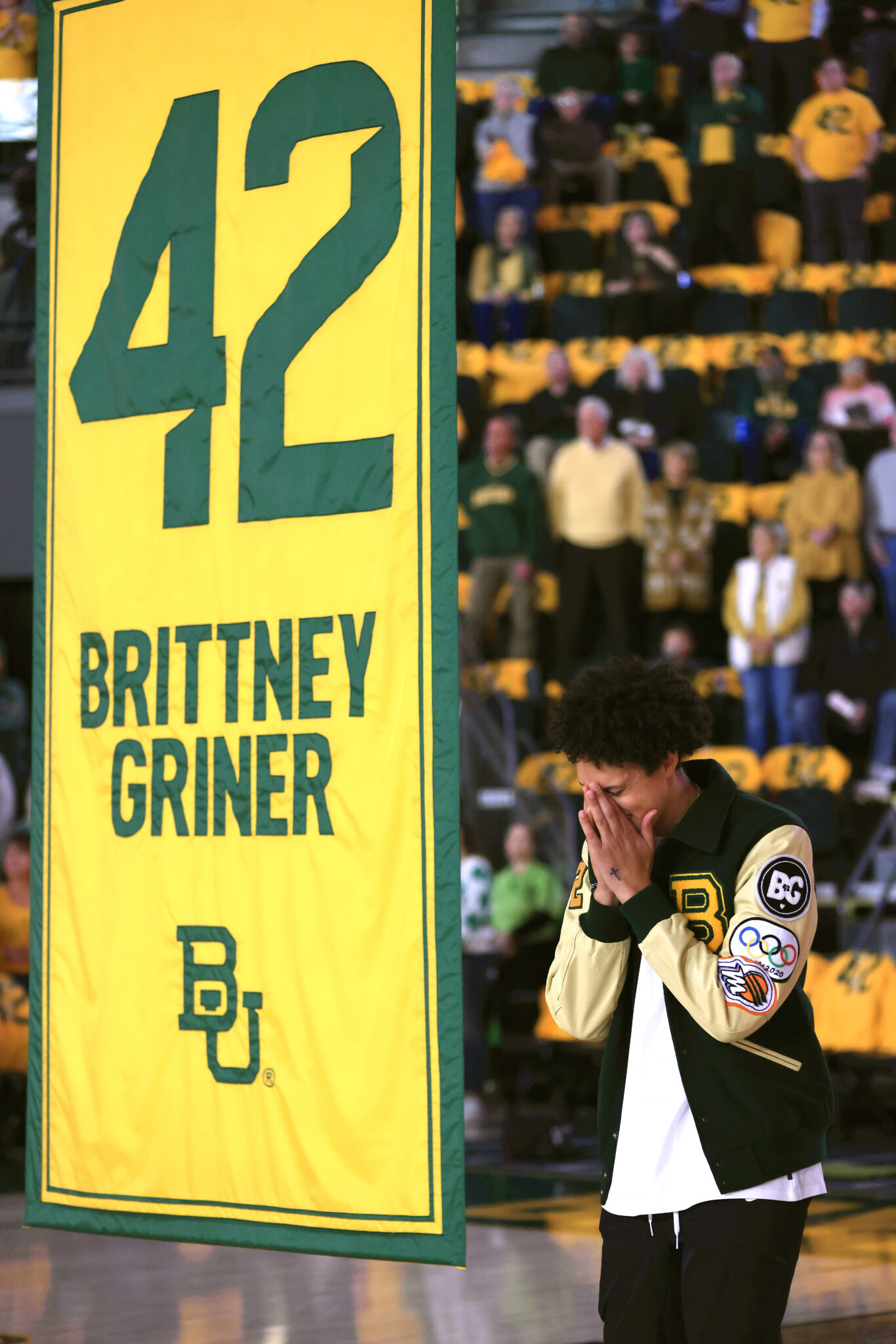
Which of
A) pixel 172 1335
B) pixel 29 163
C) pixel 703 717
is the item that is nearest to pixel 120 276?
pixel 703 717

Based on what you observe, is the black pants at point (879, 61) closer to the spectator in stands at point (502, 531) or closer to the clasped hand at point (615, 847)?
the spectator in stands at point (502, 531)

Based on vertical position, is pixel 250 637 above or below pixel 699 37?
below

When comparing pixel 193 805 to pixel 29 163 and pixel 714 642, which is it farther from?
pixel 29 163

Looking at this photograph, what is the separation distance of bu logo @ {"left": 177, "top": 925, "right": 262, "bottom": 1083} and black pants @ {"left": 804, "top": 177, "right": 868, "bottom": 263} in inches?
395

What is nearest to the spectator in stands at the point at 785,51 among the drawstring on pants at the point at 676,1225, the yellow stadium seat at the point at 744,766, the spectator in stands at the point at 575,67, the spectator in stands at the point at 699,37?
the spectator in stands at the point at 699,37

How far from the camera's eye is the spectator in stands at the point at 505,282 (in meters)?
12.7

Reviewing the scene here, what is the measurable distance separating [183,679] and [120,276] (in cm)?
98

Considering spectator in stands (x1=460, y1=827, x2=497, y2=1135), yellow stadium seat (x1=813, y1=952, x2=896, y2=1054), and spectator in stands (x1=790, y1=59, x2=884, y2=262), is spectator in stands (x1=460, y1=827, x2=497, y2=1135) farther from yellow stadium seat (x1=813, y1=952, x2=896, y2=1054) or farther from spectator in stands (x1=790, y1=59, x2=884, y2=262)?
spectator in stands (x1=790, y1=59, x2=884, y2=262)

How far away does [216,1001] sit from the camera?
11.9 ft

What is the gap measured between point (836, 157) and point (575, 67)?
90.3 inches

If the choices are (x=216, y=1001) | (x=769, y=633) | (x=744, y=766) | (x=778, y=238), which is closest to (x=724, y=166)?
(x=778, y=238)

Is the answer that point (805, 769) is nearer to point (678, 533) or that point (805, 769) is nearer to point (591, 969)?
point (678, 533)

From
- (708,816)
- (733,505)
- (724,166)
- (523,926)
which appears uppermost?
(724,166)

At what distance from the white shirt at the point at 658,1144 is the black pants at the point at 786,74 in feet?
36.2
